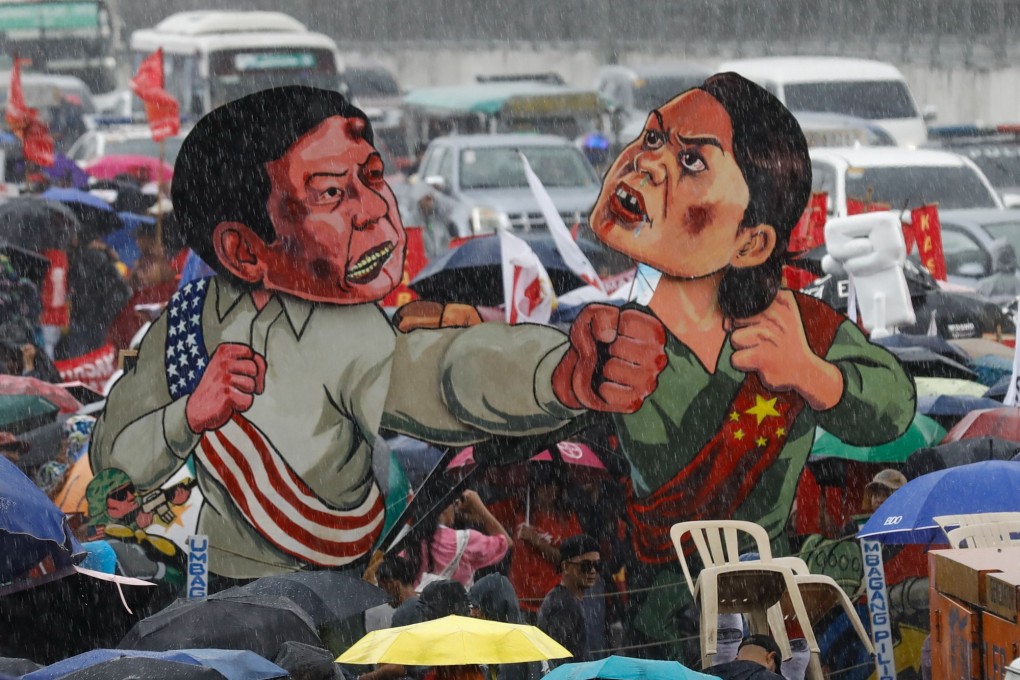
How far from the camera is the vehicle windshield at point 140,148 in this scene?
73.0 ft

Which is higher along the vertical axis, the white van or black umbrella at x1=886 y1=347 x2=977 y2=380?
the white van

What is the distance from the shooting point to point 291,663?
629 cm

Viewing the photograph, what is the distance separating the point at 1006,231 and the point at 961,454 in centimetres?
951

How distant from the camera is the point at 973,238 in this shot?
1794 centimetres

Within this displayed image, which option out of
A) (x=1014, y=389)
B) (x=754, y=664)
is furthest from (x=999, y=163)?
(x=754, y=664)

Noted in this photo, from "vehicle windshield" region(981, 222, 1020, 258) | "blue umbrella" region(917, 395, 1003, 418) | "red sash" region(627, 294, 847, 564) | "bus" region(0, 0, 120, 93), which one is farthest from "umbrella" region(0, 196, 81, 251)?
"bus" region(0, 0, 120, 93)

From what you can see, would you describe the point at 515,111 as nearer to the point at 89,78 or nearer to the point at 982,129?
the point at 982,129

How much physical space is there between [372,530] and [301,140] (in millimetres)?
2008

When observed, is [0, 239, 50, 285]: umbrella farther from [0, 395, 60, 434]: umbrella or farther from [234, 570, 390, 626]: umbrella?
[234, 570, 390, 626]: umbrella

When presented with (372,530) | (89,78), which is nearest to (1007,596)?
(372,530)

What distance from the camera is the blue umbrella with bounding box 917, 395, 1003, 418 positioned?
9992mm

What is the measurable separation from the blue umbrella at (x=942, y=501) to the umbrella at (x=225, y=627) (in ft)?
8.71

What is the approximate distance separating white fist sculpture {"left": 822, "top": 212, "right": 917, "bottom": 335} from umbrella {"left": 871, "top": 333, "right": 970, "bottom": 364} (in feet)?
0.32

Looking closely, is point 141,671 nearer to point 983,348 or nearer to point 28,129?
point 983,348
